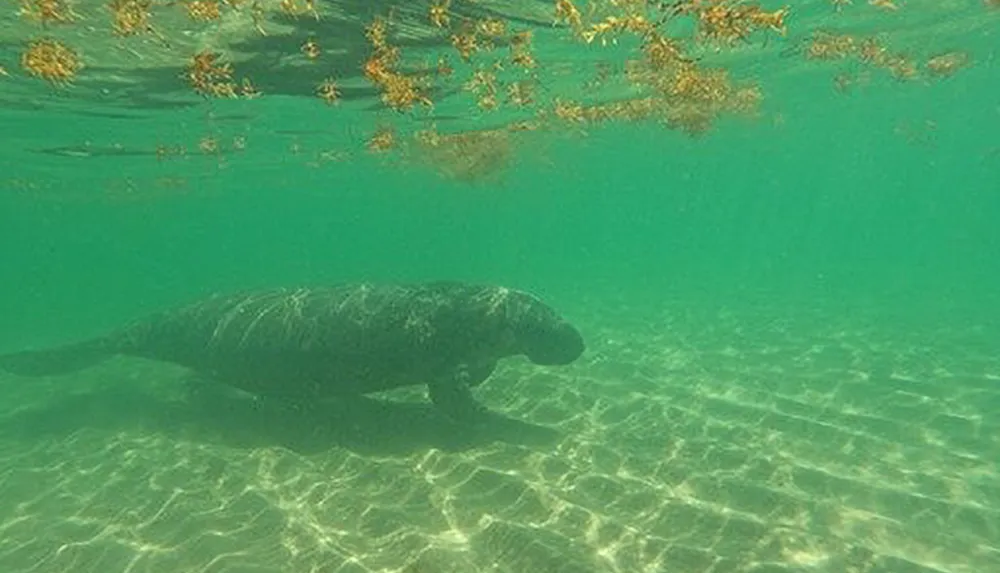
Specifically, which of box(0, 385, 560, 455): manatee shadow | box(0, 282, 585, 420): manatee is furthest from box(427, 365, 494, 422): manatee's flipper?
box(0, 385, 560, 455): manatee shadow

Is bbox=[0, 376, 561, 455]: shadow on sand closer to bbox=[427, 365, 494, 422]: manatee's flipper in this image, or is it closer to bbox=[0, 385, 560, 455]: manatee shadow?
bbox=[0, 385, 560, 455]: manatee shadow

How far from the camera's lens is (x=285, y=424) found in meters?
14.6

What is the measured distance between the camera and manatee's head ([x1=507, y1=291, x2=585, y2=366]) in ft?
45.9

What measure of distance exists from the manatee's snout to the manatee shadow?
1.37m

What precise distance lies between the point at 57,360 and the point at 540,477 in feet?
42.4

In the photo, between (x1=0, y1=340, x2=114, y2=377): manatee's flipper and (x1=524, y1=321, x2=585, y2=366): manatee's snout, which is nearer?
(x1=524, y1=321, x2=585, y2=366): manatee's snout

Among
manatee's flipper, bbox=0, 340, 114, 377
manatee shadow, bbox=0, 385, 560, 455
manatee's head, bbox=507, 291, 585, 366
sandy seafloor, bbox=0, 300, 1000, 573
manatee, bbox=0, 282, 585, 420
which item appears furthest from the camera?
manatee's flipper, bbox=0, 340, 114, 377

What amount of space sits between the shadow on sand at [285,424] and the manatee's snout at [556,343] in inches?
54.0

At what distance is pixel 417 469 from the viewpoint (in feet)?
40.3

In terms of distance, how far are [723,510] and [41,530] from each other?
9.73m

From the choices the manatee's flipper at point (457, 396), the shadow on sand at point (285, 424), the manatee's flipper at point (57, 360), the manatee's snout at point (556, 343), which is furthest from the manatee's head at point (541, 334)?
the manatee's flipper at point (57, 360)

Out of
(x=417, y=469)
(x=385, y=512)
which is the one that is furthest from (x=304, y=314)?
(x=385, y=512)

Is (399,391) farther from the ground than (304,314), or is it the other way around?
(304,314)

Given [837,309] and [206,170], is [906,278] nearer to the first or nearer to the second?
[837,309]
